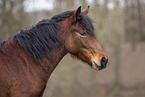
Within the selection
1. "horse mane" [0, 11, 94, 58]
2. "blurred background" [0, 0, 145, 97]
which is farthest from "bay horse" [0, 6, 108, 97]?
"blurred background" [0, 0, 145, 97]

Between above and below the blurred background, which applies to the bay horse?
above

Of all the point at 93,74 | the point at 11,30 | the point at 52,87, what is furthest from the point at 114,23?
the point at 11,30

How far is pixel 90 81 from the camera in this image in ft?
50.3

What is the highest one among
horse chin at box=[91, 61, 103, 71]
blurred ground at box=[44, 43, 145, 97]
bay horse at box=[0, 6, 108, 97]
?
bay horse at box=[0, 6, 108, 97]

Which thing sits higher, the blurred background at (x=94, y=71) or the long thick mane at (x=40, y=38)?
the long thick mane at (x=40, y=38)

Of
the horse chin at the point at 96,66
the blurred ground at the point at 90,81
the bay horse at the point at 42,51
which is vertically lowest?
the blurred ground at the point at 90,81

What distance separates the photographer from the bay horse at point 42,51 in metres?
2.56

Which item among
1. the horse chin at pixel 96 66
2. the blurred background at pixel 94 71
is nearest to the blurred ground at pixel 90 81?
the blurred background at pixel 94 71

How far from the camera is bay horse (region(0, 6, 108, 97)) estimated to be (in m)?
2.56

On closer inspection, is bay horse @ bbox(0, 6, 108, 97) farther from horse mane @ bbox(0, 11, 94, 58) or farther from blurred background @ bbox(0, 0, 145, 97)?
blurred background @ bbox(0, 0, 145, 97)

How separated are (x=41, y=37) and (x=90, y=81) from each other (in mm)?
13049

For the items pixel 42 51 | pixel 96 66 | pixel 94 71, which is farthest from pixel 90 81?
pixel 42 51

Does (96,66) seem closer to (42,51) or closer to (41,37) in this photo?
(42,51)

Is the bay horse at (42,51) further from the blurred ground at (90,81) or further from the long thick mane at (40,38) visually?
the blurred ground at (90,81)
